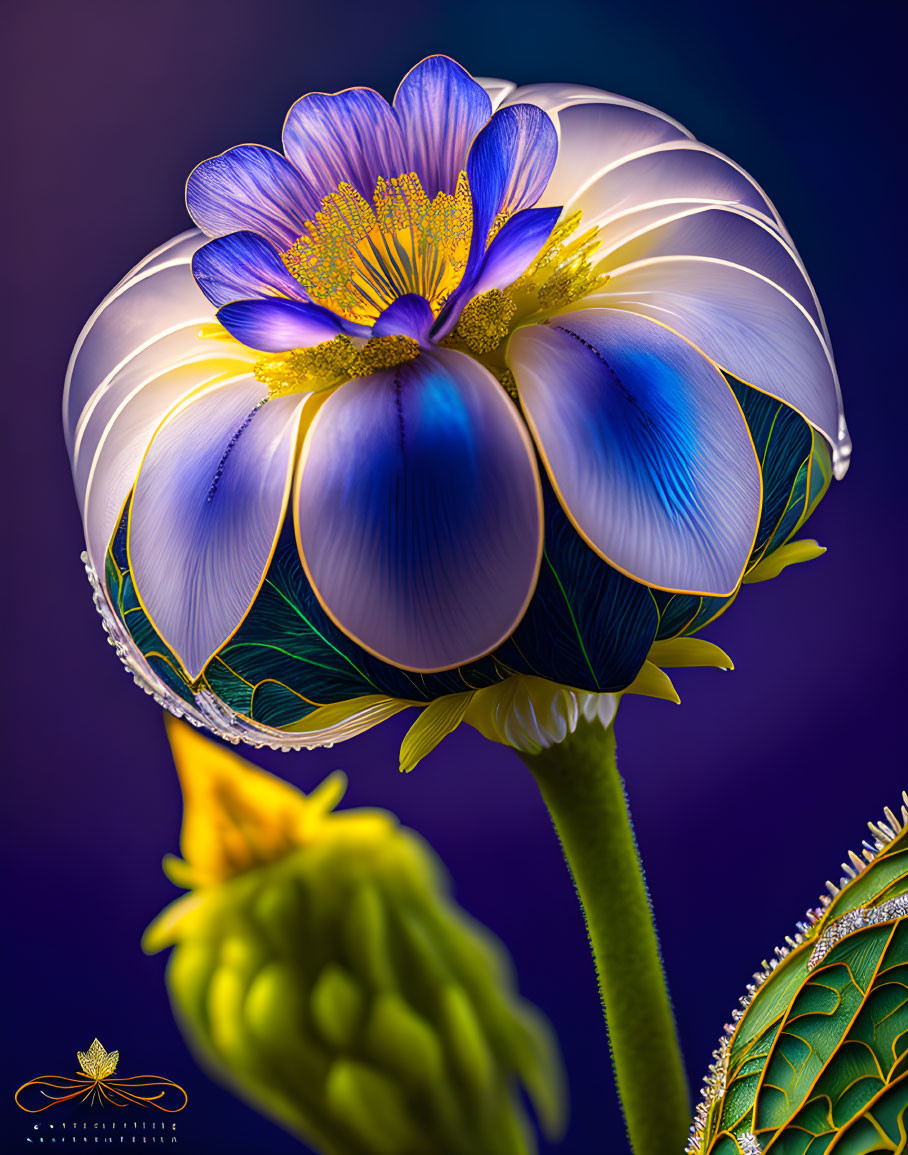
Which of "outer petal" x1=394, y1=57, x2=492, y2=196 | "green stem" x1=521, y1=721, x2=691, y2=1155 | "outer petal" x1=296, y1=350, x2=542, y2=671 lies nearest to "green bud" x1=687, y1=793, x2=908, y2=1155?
"green stem" x1=521, y1=721, x2=691, y2=1155

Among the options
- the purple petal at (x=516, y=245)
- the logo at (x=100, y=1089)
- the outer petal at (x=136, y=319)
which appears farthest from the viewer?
the logo at (x=100, y=1089)

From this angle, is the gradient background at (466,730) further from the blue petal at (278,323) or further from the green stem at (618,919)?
the blue petal at (278,323)

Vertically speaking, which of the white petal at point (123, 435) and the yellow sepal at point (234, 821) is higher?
the white petal at point (123, 435)

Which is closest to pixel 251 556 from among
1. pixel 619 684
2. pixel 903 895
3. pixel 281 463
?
pixel 281 463

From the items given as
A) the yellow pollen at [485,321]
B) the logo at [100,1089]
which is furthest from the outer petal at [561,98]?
the logo at [100,1089]

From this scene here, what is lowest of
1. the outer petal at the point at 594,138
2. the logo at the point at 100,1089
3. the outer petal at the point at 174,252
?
the logo at the point at 100,1089

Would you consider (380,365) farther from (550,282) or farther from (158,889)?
(158,889)
